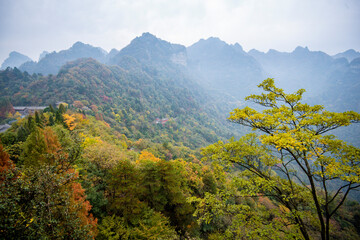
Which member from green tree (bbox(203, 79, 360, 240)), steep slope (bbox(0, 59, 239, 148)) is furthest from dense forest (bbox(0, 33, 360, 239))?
steep slope (bbox(0, 59, 239, 148))

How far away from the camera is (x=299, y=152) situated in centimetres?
629

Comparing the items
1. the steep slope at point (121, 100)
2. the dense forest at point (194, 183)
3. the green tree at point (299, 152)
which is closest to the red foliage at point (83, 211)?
the dense forest at point (194, 183)

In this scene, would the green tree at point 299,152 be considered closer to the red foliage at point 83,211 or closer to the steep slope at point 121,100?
the red foliage at point 83,211

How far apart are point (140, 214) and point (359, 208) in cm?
5051

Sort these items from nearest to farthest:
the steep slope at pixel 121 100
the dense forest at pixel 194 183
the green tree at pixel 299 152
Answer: the green tree at pixel 299 152
the dense forest at pixel 194 183
the steep slope at pixel 121 100

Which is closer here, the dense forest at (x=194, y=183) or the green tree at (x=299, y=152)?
the green tree at (x=299, y=152)

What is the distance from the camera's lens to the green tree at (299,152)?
→ 5.06 meters

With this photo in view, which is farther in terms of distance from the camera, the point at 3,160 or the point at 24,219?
the point at 3,160

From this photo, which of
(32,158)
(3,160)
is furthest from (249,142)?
(32,158)

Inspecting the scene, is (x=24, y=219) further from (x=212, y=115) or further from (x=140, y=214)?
(x=212, y=115)

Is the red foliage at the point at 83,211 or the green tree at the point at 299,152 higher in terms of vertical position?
the green tree at the point at 299,152

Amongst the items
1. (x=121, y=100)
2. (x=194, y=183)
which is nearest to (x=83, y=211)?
(x=194, y=183)

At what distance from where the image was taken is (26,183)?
17.3 feet

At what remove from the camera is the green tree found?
506cm
